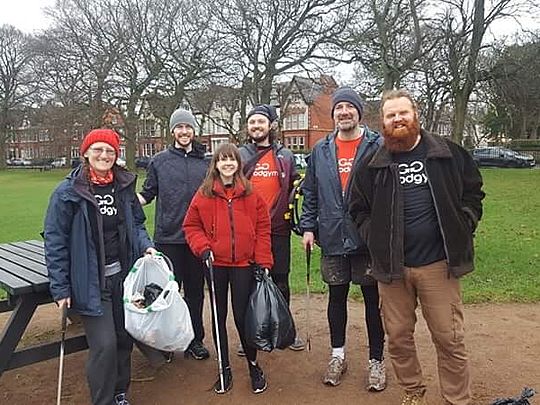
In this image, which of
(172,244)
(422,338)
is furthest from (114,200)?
(422,338)

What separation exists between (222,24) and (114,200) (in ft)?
85.1

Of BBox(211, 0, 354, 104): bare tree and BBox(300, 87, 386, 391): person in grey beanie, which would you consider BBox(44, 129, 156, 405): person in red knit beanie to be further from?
BBox(211, 0, 354, 104): bare tree

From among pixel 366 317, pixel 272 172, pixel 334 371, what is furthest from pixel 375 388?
pixel 272 172

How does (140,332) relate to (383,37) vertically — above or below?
below

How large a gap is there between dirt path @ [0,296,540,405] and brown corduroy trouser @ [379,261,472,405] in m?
0.34

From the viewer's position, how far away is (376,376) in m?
3.81

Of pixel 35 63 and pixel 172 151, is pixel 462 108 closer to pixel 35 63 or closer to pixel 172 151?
pixel 172 151

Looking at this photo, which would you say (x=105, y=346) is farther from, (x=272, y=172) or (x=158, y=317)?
(x=272, y=172)

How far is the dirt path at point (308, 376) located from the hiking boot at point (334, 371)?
0.05 metres

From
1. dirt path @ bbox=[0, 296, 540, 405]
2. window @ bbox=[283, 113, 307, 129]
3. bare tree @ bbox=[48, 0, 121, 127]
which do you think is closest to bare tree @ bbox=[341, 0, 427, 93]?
bare tree @ bbox=[48, 0, 121, 127]

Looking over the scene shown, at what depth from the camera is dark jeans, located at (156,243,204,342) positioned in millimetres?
4461

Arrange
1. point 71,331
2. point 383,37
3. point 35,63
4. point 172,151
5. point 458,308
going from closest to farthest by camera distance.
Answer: point 458,308 → point 172,151 → point 71,331 → point 383,37 → point 35,63

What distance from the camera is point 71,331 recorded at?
513 centimetres

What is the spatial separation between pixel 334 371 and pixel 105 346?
1.56 meters
